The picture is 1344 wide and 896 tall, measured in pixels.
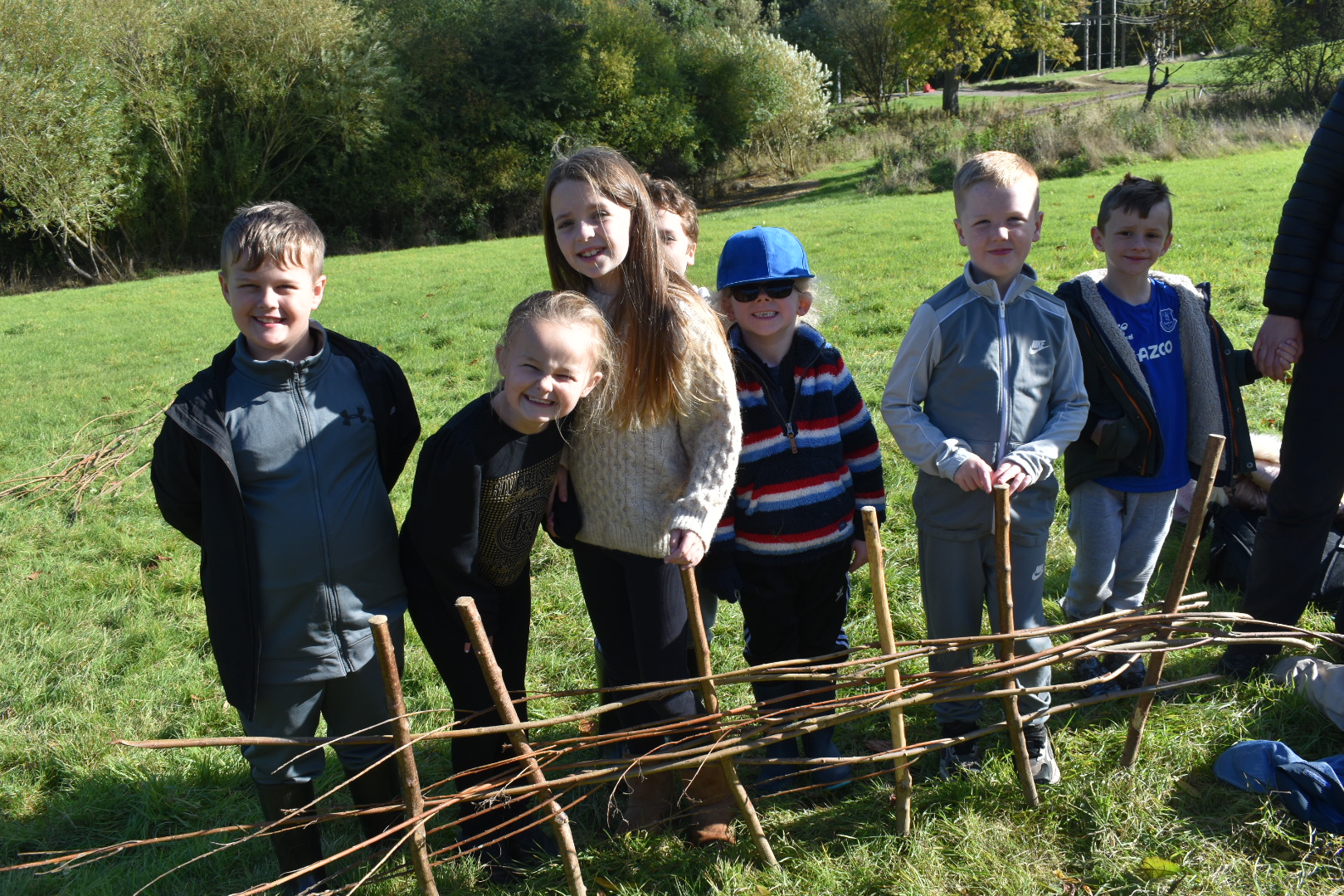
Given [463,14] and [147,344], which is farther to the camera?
[463,14]

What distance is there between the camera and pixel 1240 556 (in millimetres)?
3828

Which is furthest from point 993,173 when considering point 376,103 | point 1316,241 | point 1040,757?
point 376,103

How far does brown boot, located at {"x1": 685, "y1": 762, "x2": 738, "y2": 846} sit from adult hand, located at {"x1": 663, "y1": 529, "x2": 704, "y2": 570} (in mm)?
728

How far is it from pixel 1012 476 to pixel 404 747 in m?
1.80

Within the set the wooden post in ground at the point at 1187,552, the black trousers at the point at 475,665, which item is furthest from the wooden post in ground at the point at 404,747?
the wooden post in ground at the point at 1187,552

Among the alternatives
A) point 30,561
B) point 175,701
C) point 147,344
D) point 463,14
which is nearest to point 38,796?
point 175,701

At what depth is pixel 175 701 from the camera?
152 inches

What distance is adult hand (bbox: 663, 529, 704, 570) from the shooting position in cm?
245

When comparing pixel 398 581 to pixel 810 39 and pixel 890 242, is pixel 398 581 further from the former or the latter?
pixel 810 39

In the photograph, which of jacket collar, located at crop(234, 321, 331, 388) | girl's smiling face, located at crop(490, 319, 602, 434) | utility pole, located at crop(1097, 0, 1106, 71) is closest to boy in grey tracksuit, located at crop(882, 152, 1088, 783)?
girl's smiling face, located at crop(490, 319, 602, 434)

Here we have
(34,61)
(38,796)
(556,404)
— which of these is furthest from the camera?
(34,61)

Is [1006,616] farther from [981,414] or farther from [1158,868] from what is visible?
[1158,868]

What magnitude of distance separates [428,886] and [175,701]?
2195mm

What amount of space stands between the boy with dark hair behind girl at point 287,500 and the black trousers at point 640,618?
1.91 ft
